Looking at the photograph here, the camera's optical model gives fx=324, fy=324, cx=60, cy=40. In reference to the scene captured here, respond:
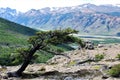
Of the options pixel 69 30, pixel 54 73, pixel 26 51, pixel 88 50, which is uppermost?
pixel 69 30

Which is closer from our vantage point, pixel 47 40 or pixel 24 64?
pixel 47 40

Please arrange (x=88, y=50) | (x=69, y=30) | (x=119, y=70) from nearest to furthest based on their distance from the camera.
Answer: (x=119, y=70) → (x=69, y=30) → (x=88, y=50)

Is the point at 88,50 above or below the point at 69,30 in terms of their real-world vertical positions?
below

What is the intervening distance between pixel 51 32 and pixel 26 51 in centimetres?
496

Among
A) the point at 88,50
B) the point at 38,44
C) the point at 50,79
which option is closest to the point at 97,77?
the point at 50,79

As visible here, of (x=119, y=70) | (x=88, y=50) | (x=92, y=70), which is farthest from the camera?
(x=88, y=50)

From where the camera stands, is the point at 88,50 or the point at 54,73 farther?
the point at 88,50

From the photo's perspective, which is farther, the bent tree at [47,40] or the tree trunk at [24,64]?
the tree trunk at [24,64]

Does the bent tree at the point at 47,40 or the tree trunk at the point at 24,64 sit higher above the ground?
the bent tree at the point at 47,40

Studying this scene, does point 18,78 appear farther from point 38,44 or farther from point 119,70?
point 119,70

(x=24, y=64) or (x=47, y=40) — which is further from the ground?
(x=47, y=40)

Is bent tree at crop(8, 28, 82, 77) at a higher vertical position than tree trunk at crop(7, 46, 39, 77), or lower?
higher

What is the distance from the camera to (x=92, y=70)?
50.7 metres

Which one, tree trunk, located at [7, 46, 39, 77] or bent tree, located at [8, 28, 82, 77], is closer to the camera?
bent tree, located at [8, 28, 82, 77]
